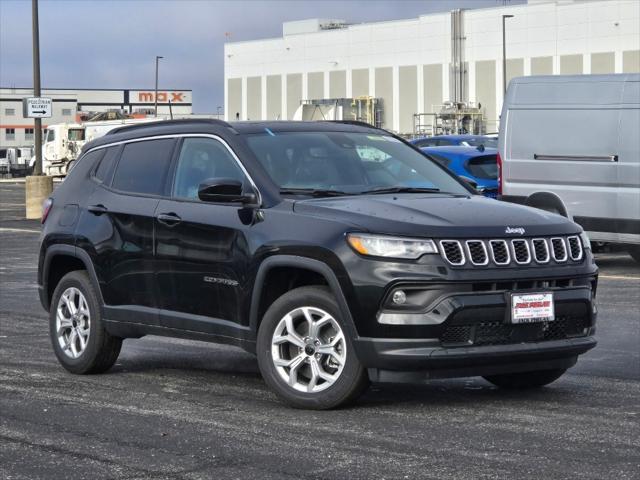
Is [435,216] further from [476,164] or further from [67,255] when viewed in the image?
[476,164]

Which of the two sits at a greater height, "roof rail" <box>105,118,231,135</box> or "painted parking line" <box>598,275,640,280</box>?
"roof rail" <box>105,118,231,135</box>

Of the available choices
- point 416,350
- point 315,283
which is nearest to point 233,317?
point 315,283

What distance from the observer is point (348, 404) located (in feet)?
25.1

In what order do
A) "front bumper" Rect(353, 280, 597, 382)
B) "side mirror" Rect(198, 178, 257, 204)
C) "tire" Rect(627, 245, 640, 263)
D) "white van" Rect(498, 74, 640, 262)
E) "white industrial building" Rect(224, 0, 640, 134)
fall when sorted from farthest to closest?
"white industrial building" Rect(224, 0, 640, 134) < "tire" Rect(627, 245, 640, 263) < "white van" Rect(498, 74, 640, 262) < "side mirror" Rect(198, 178, 257, 204) < "front bumper" Rect(353, 280, 597, 382)

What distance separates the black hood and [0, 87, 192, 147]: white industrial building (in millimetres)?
105331

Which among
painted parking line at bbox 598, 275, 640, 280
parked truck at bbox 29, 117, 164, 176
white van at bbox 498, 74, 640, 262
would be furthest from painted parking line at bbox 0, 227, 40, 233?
parked truck at bbox 29, 117, 164, 176

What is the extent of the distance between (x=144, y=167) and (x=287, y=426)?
2.66m

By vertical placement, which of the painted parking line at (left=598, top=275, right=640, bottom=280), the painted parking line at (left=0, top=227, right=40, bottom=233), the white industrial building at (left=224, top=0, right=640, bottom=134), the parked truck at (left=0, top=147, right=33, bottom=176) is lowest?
the painted parking line at (left=598, top=275, right=640, bottom=280)

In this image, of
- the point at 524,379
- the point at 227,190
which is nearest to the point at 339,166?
the point at 227,190

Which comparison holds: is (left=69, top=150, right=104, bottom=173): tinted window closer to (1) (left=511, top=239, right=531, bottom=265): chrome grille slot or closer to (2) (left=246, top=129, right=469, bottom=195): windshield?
(2) (left=246, top=129, right=469, bottom=195): windshield

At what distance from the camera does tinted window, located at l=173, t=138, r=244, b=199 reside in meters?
8.54

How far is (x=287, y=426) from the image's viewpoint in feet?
23.8

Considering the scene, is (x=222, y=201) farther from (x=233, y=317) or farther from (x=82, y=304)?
(x=82, y=304)

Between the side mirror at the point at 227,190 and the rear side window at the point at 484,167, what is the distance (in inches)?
510
